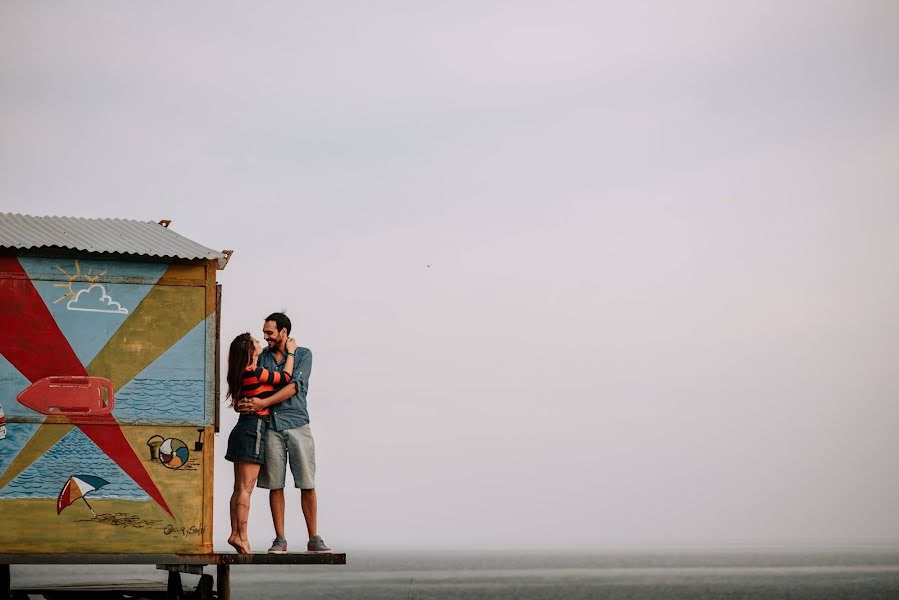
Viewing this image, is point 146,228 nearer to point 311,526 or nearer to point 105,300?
point 105,300

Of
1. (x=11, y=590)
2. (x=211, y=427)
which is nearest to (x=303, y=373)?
(x=211, y=427)

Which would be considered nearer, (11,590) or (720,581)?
(11,590)

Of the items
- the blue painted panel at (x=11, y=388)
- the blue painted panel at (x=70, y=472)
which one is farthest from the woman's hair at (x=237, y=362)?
the blue painted panel at (x=11, y=388)

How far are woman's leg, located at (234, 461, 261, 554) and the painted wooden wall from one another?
370 mm

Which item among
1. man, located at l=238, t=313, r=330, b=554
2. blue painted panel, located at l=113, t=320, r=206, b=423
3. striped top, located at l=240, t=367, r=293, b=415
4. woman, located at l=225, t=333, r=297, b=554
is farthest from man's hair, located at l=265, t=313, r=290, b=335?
blue painted panel, located at l=113, t=320, r=206, b=423

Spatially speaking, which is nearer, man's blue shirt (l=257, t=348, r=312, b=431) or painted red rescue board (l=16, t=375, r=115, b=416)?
painted red rescue board (l=16, t=375, r=115, b=416)

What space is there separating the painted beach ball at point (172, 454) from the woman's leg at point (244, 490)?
0.69m

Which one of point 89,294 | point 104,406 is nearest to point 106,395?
point 104,406

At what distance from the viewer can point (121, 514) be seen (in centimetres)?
1475

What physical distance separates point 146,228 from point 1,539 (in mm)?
4256

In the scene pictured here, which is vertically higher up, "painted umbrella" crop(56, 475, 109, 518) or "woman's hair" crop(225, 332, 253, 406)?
"woman's hair" crop(225, 332, 253, 406)

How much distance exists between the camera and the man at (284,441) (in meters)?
15.4

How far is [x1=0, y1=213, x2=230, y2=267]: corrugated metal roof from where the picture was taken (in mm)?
15062

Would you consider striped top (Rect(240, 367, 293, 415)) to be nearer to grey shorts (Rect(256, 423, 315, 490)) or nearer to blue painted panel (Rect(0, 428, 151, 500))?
grey shorts (Rect(256, 423, 315, 490))
